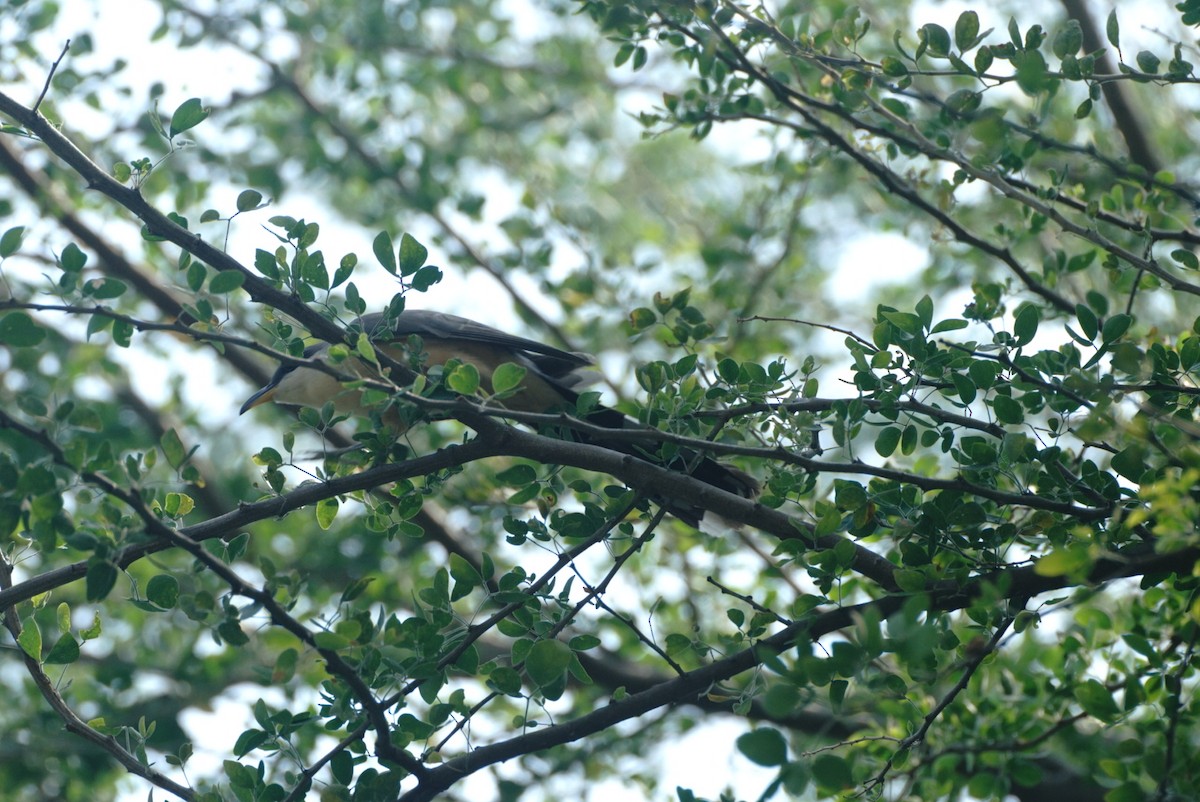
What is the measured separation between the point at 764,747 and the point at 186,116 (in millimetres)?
1975

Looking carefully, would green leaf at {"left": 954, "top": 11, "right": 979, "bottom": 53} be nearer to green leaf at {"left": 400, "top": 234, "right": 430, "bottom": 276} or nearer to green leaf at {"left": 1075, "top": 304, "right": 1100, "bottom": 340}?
green leaf at {"left": 1075, "top": 304, "right": 1100, "bottom": 340}

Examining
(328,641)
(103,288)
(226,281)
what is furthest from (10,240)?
(328,641)

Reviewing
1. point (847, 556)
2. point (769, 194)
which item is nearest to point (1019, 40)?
point (847, 556)

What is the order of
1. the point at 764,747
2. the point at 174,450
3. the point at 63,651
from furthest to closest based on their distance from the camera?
the point at 63,651
the point at 174,450
the point at 764,747

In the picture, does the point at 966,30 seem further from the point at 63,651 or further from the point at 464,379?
the point at 63,651

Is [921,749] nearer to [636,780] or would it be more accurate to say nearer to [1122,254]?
[1122,254]

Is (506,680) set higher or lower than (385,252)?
lower

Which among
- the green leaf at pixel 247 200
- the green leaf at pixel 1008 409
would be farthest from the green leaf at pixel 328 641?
the green leaf at pixel 1008 409

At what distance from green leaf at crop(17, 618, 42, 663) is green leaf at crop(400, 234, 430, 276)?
1259 millimetres

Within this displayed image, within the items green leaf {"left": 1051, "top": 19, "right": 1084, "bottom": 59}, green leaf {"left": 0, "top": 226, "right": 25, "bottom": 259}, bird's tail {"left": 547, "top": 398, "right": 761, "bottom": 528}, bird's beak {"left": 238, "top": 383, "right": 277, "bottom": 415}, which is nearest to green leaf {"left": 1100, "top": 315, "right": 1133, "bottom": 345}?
green leaf {"left": 1051, "top": 19, "right": 1084, "bottom": 59}

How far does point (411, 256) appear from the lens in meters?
2.74

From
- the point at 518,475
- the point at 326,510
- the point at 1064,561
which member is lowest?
the point at 1064,561

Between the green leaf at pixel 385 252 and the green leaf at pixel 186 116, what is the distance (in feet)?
1.69

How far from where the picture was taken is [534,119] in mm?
8117
